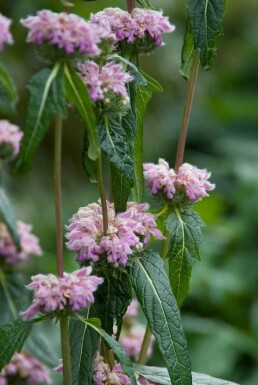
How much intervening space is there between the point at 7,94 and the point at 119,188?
23cm

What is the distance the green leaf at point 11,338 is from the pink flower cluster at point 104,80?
0.30 metres

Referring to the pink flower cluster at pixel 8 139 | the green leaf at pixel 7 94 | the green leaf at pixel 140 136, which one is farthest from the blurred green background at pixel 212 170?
the green leaf at pixel 7 94

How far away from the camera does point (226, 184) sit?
15.6ft

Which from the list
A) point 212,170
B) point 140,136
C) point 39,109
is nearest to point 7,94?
point 39,109

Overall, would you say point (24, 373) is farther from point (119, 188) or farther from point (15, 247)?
point (119, 188)

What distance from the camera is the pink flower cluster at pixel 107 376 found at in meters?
1.17

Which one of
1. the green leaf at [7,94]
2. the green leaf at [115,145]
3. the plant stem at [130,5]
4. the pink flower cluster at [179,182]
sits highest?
the plant stem at [130,5]

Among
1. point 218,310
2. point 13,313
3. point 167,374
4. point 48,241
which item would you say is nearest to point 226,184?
point 48,241

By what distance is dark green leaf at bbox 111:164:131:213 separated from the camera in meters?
1.21

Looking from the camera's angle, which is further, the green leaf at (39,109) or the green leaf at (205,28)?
the green leaf at (205,28)

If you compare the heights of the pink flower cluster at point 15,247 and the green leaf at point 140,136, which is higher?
the green leaf at point 140,136

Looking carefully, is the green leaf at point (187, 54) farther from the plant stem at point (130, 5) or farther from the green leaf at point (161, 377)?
the green leaf at point (161, 377)

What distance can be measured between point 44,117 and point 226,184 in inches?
150

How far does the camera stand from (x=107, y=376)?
1.18 metres
